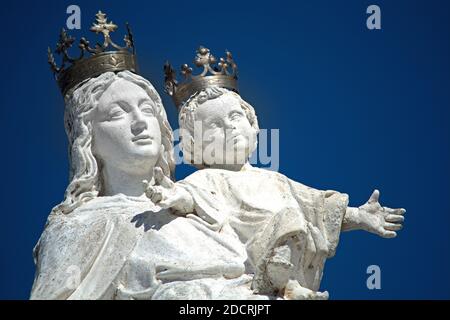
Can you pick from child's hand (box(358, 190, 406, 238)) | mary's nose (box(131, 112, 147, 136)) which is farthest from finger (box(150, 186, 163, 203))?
child's hand (box(358, 190, 406, 238))

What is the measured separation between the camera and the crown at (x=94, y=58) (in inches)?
515

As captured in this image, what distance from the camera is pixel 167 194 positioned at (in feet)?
39.8

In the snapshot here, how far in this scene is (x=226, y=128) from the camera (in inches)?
509

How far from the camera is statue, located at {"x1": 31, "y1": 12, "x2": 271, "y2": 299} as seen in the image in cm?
1178

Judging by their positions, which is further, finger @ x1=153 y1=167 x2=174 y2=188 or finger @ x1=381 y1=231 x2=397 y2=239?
finger @ x1=381 y1=231 x2=397 y2=239

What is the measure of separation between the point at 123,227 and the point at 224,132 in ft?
4.34

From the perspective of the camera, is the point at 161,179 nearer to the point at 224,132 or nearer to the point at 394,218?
the point at 224,132

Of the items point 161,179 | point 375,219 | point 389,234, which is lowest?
point 389,234

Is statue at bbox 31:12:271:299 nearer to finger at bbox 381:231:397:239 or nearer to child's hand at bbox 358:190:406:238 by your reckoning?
child's hand at bbox 358:190:406:238

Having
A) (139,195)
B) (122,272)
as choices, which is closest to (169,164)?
(139,195)

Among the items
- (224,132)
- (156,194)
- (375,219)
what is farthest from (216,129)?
(375,219)

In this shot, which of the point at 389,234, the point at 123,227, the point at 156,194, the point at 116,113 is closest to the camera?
the point at 156,194

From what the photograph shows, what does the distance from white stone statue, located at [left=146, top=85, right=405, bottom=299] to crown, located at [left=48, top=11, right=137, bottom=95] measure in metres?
0.68

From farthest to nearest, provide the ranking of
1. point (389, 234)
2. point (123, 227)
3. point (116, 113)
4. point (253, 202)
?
1. point (116, 113)
2. point (389, 234)
3. point (253, 202)
4. point (123, 227)
